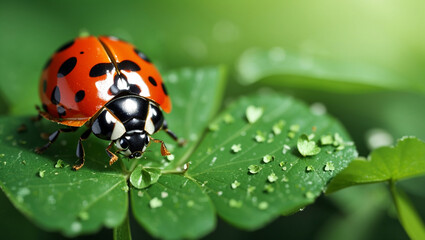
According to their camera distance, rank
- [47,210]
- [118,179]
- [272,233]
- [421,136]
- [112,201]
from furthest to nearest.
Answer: [421,136], [272,233], [118,179], [112,201], [47,210]

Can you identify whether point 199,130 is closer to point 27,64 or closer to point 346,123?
point 346,123

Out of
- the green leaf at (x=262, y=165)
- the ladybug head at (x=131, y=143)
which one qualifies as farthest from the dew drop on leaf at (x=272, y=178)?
the ladybug head at (x=131, y=143)

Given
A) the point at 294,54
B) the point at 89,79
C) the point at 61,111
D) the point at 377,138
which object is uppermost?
the point at 89,79

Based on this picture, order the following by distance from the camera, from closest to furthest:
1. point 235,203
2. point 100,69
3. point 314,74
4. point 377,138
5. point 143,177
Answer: point 235,203 < point 143,177 < point 100,69 < point 314,74 < point 377,138

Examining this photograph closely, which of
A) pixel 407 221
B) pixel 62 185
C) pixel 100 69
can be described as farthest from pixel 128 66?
pixel 407 221

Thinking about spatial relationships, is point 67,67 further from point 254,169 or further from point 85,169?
point 254,169

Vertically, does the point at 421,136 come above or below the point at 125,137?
below

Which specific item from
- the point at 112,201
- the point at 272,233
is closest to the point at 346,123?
the point at 272,233
